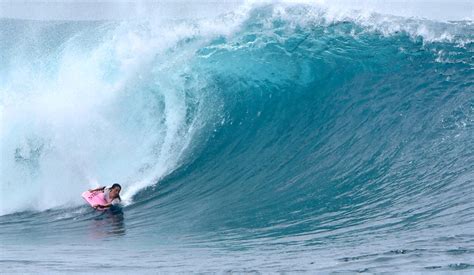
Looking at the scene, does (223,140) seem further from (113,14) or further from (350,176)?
(113,14)

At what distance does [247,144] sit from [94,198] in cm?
372

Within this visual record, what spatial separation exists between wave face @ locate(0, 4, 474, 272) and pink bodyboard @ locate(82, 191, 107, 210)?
0.27 meters

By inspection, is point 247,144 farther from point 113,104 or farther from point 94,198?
point 94,198

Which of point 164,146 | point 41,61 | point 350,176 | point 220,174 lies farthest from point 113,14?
point 350,176

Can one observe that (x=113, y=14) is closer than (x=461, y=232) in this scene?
No

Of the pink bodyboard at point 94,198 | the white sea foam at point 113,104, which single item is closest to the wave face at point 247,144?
the white sea foam at point 113,104

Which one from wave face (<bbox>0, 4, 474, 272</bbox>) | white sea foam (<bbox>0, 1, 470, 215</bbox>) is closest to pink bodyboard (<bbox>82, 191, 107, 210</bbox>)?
wave face (<bbox>0, 4, 474, 272</bbox>)

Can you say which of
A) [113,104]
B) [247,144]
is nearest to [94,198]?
[247,144]

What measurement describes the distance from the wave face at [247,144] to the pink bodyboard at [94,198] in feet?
0.90

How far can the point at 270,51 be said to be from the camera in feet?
56.4

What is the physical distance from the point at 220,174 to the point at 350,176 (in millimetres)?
2638

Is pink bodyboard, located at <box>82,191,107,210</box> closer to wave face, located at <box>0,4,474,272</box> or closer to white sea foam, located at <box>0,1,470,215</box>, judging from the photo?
wave face, located at <box>0,4,474,272</box>

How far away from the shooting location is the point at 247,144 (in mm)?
14305

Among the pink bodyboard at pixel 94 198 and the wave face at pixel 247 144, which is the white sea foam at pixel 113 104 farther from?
the pink bodyboard at pixel 94 198
